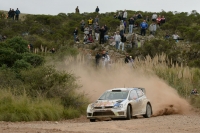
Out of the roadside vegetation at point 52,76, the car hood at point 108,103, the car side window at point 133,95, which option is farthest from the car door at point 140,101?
the roadside vegetation at point 52,76

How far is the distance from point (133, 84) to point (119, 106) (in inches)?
468

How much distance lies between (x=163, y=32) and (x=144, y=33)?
5.74 metres

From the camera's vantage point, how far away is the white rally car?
21.3 m

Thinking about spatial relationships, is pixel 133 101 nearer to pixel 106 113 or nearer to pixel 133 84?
pixel 106 113

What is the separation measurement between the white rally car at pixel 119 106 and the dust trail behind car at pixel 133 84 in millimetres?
2392

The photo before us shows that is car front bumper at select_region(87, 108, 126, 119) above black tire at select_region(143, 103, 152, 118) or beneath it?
above

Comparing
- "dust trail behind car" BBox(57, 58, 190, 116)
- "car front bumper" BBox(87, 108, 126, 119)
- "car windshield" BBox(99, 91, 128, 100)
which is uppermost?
"car windshield" BBox(99, 91, 128, 100)

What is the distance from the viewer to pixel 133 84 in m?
33.1

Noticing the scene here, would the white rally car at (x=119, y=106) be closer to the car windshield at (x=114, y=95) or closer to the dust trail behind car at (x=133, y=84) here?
the car windshield at (x=114, y=95)

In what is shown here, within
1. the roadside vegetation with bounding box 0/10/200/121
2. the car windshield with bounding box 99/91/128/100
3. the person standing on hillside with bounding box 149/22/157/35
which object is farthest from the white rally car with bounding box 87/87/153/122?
the person standing on hillside with bounding box 149/22/157/35

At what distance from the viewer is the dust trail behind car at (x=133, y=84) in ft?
86.2

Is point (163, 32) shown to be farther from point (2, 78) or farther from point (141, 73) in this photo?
point (2, 78)

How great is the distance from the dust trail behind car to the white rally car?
7.85 feet

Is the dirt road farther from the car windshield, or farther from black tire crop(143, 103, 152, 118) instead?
black tire crop(143, 103, 152, 118)
